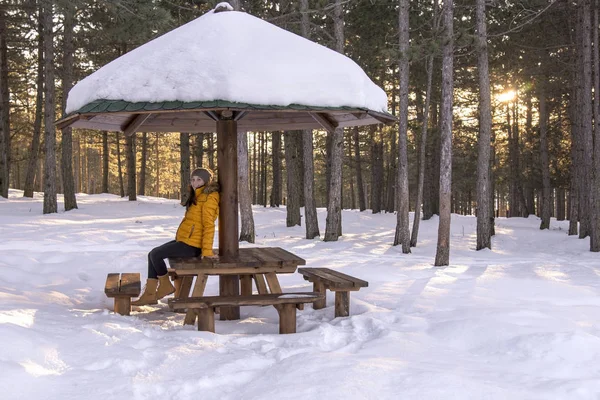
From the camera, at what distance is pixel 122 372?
14.3 feet

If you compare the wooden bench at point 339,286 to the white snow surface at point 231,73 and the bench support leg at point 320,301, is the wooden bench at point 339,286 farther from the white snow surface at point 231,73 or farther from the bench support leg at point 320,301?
the white snow surface at point 231,73

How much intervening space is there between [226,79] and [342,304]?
10.0 feet

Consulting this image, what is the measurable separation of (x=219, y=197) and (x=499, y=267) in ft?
25.2

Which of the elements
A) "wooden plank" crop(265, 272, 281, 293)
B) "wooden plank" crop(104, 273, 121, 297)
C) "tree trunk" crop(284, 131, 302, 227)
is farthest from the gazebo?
"tree trunk" crop(284, 131, 302, 227)

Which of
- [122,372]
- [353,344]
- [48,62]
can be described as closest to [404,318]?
[353,344]

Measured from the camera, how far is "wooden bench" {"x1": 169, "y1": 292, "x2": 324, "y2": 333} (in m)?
5.71

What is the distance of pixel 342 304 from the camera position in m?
6.65

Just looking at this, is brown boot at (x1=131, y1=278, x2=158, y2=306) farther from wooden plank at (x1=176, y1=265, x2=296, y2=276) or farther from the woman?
wooden plank at (x1=176, y1=265, x2=296, y2=276)

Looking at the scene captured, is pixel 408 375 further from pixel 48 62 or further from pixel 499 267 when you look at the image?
pixel 48 62

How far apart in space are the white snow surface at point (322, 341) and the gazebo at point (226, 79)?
2.14 meters

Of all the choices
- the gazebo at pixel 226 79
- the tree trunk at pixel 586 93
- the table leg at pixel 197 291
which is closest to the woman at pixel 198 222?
the gazebo at pixel 226 79

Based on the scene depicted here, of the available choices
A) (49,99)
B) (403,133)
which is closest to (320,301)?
(403,133)

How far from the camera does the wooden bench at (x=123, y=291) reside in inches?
253

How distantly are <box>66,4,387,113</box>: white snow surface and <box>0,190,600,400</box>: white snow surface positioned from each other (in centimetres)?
237
